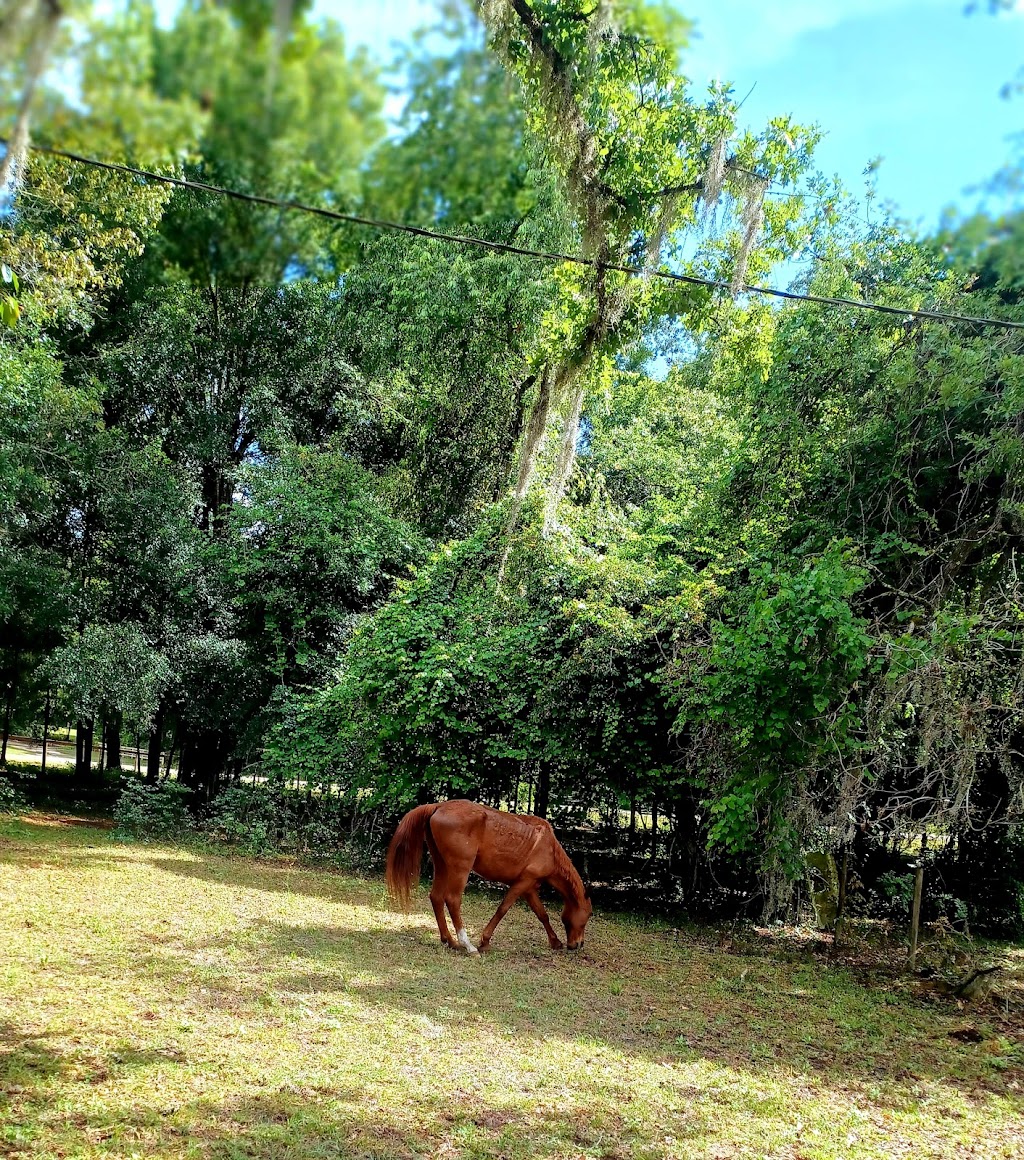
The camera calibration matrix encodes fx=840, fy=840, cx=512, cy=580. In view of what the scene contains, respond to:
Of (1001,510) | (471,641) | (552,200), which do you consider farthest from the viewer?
(471,641)

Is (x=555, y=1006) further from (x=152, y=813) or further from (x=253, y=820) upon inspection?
(x=152, y=813)

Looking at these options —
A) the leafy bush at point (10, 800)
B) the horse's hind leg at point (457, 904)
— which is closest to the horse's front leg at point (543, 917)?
the horse's hind leg at point (457, 904)

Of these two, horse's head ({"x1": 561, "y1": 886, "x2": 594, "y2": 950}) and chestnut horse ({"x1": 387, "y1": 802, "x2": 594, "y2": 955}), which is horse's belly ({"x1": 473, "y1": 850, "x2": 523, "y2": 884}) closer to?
chestnut horse ({"x1": 387, "y1": 802, "x2": 594, "y2": 955})

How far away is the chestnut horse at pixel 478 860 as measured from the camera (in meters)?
6.25

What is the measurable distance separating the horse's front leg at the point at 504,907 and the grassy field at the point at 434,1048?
128mm

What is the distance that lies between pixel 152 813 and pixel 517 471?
22.3 ft

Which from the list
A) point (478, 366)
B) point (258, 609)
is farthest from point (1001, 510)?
point (258, 609)

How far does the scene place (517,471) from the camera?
8656mm

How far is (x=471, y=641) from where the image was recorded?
946 centimetres

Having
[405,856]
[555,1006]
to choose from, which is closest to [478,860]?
[405,856]

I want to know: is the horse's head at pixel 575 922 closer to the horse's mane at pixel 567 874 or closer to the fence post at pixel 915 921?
the horse's mane at pixel 567 874

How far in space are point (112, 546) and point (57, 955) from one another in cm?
789

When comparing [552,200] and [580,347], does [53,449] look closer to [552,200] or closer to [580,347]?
[580,347]

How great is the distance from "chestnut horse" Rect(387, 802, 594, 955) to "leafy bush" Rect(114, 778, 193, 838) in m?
5.72
